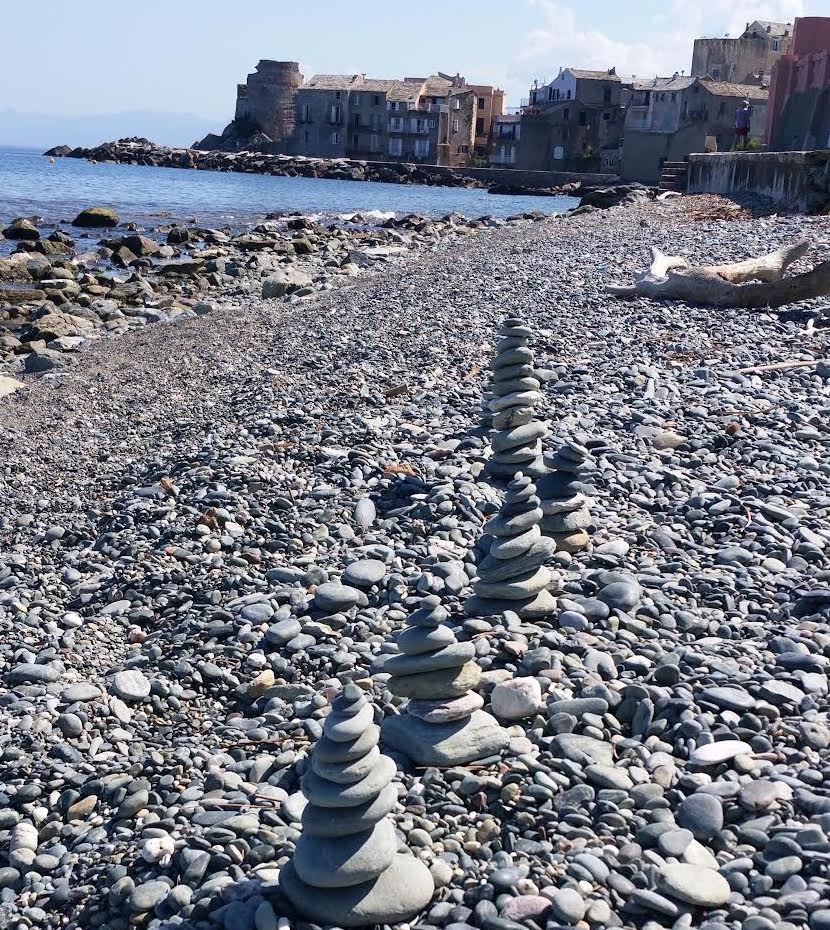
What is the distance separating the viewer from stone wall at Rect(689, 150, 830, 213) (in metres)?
19.7

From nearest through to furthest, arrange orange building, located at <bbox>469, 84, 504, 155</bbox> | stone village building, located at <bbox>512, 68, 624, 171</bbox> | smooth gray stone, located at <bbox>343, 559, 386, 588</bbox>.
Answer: smooth gray stone, located at <bbox>343, 559, 386, 588</bbox> < stone village building, located at <bbox>512, 68, 624, 171</bbox> < orange building, located at <bbox>469, 84, 504, 155</bbox>

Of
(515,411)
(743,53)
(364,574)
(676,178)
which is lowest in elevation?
(364,574)

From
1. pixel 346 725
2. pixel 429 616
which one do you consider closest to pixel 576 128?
Answer: pixel 429 616

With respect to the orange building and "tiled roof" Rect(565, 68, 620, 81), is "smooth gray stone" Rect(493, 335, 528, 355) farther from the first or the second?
the orange building

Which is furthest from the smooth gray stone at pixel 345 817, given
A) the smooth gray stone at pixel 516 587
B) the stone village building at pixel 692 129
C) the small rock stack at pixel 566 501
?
the stone village building at pixel 692 129

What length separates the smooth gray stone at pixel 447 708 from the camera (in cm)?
356

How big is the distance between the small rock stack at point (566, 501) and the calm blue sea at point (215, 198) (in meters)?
34.0

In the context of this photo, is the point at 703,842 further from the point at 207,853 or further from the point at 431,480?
the point at 431,480

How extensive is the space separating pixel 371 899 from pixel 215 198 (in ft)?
170

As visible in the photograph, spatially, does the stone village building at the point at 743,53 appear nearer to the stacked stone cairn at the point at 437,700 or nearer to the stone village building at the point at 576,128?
the stone village building at the point at 576,128

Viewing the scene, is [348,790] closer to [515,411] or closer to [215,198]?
[515,411]

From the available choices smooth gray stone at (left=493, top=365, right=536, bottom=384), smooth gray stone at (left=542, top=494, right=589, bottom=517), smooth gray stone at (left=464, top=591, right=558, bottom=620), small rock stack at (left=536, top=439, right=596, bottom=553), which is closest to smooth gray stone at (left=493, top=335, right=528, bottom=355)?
smooth gray stone at (left=493, top=365, right=536, bottom=384)

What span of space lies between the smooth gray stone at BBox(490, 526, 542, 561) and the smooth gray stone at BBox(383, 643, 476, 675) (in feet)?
3.00

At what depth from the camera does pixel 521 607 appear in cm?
450
